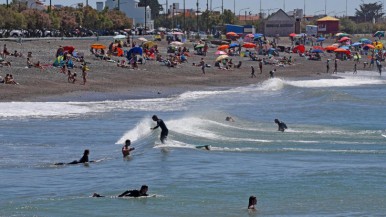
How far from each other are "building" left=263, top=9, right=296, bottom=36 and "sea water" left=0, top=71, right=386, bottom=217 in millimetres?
85160

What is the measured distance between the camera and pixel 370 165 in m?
22.5

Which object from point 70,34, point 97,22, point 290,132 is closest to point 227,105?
point 290,132

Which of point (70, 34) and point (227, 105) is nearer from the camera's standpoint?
point (227, 105)

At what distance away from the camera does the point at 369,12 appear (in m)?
186

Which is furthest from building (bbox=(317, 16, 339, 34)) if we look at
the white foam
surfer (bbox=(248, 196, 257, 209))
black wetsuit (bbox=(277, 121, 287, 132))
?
surfer (bbox=(248, 196, 257, 209))

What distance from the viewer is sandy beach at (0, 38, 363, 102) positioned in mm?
41250

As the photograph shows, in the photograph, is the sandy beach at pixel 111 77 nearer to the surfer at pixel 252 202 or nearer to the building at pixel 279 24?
the surfer at pixel 252 202

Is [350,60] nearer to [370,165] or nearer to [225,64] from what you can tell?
[225,64]

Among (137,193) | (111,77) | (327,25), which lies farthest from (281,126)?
(327,25)

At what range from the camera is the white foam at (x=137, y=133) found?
2752cm

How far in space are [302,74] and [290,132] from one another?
35602 mm

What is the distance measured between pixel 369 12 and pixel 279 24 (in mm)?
65484

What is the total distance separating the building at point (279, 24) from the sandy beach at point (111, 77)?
52932mm

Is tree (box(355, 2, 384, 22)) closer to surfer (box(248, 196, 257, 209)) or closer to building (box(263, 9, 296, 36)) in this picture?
building (box(263, 9, 296, 36))
